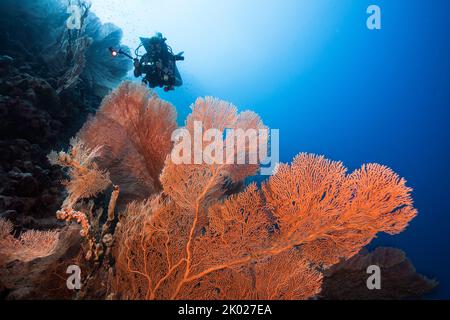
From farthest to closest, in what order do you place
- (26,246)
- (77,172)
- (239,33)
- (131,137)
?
1. (239,33)
2. (131,137)
3. (77,172)
4. (26,246)

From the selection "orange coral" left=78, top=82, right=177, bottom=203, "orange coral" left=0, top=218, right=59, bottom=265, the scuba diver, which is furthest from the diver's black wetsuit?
"orange coral" left=0, top=218, right=59, bottom=265

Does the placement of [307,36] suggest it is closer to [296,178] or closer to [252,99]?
[252,99]

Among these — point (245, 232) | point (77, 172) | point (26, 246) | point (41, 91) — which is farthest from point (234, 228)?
point (41, 91)

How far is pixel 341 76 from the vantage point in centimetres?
4966

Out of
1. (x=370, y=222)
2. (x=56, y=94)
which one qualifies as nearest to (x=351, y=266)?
(x=370, y=222)

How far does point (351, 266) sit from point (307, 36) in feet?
158

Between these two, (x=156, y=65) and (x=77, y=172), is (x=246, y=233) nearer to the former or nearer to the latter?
(x=77, y=172)

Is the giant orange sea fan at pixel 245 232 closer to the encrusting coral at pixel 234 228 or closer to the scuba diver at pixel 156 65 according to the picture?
the encrusting coral at pixel 234 228

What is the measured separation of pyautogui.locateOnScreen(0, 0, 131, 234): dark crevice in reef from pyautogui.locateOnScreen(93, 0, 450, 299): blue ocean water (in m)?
25.1

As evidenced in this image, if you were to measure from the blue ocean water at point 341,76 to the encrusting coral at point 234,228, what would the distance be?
23.6 m

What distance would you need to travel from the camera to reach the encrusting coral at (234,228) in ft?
9.23

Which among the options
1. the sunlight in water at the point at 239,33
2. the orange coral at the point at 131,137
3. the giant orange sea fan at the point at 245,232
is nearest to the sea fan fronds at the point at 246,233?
the giant orange sea fan at the point at 245,232

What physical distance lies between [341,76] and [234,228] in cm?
5376
